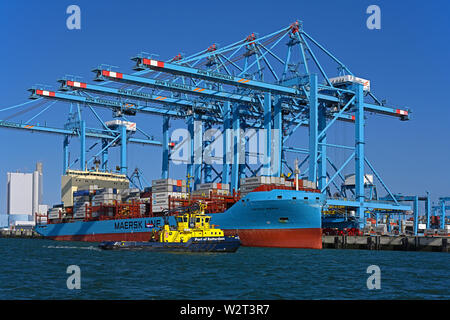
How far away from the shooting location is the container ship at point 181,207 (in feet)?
184

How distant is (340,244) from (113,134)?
5420cm

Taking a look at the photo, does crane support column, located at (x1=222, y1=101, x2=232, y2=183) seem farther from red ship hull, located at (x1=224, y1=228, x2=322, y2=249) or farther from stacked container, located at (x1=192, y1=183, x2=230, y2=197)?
red ship hull, located at (x1=224, y1=228, x2=322, y2=249)

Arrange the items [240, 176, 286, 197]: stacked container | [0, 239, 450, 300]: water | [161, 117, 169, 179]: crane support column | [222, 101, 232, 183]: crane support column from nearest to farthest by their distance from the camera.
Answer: [0, 239, 450, 300]: water
[240, 176, 286, 197]: stacked container
[222, 101, 232, 183]: crane support column
[161, 117, 169, 179]: crane support column

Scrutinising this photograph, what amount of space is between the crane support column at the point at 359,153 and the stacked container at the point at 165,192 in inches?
813

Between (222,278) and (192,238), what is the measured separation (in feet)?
50.2

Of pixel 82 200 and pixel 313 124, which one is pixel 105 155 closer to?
pixel 82 200

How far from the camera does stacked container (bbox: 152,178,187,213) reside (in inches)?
2704

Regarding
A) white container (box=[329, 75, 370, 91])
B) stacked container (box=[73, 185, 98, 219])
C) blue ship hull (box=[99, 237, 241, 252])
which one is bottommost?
blue ship hull (box=[99, 237, 241, 252])

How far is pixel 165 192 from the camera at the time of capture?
69.1 metres

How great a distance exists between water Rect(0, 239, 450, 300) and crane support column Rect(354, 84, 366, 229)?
25.6m

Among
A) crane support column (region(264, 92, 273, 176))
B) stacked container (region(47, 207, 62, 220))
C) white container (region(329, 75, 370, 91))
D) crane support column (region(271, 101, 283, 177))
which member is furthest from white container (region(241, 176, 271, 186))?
stacked container (region(47, 207, 62, 220))

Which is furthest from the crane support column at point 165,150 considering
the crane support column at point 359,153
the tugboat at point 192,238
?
the tugboat at point 192,238

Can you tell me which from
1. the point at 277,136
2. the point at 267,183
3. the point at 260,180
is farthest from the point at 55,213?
the point at 267,183

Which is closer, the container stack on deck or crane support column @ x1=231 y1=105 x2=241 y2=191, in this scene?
the container stack on deck
